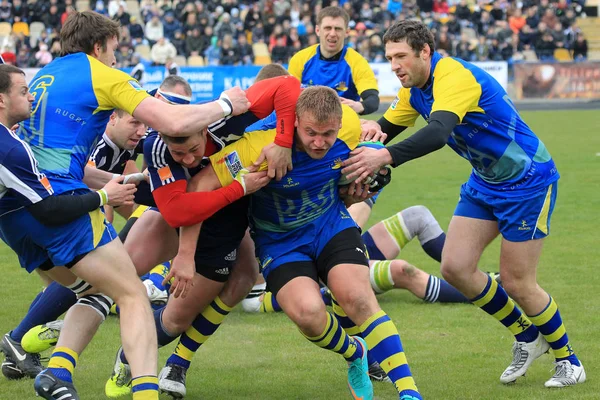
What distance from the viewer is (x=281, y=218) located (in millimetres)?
5223

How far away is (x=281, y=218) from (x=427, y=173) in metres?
10.3

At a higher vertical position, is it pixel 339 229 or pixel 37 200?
pixel 37 200

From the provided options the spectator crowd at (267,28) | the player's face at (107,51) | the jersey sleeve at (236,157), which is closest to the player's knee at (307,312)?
the jersey sleeve at (236,157)

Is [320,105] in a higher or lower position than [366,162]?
higher

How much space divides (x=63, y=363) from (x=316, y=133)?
72.6 inches

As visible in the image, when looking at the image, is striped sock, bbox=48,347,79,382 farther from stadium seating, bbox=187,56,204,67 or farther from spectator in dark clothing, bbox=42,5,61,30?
spectator in dark clothing, bbox=42,5,61,30

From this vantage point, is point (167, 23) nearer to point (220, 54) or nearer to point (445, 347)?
point (220, 54)

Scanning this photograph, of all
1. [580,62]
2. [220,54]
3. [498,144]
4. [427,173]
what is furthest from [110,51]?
[580,62]

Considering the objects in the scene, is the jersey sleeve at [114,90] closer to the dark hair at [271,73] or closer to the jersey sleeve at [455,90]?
the dark hair at [271,73]

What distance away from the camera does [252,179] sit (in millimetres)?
4930

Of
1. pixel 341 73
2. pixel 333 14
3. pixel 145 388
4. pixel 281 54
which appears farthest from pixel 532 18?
pixel 145 388

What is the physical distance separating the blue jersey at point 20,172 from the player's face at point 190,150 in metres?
0.68

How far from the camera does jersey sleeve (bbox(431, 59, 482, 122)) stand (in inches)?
206

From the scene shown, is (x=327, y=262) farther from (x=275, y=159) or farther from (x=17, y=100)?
(x=17, y=100)
